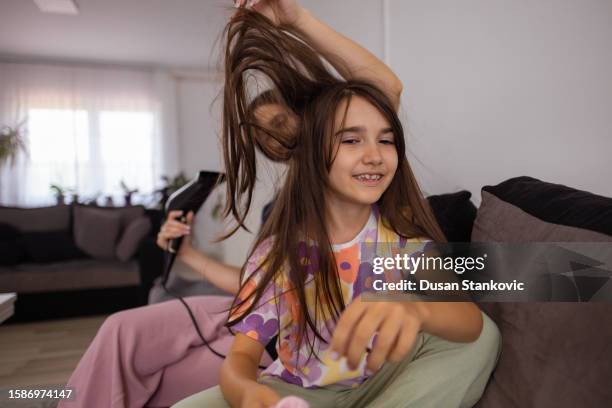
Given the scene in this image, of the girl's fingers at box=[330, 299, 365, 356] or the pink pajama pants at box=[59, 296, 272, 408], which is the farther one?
the pink pajama pants at box=[59, 296, 272, 408]

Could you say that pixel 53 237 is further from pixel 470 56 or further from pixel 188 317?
pixel 470 56

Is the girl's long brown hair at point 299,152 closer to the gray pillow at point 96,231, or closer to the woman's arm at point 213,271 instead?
the woman's arm at point 213,271

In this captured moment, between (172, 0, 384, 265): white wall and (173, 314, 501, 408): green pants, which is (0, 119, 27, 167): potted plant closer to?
(172, 0, 384, 265): white wall

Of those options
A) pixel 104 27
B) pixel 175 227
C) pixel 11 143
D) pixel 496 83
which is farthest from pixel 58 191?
pixel 496 83

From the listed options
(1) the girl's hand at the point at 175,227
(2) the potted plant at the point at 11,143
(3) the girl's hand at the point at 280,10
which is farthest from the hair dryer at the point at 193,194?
(2) the potted plant at the point at 11,143

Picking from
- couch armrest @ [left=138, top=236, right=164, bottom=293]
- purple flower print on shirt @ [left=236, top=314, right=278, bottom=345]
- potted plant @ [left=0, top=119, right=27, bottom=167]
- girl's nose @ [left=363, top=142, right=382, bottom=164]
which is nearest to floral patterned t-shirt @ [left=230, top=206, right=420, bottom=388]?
purple flower print on shirt @ [left=236, top=314, right=278, bottom=345]

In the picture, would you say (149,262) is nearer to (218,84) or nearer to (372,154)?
(218,84)

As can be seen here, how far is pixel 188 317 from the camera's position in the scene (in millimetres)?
765

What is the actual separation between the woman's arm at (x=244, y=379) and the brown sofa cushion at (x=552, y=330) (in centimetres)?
26

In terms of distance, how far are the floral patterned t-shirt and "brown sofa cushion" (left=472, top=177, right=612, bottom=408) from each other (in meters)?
0.15

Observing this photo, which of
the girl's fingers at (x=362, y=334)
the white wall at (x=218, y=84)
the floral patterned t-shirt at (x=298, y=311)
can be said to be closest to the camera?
the girl's fingers at (x=362, y=334)

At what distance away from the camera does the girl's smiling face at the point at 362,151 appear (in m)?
0.38

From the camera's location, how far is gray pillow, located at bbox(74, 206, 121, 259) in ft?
2.76

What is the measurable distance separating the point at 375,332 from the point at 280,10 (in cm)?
40
